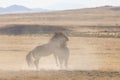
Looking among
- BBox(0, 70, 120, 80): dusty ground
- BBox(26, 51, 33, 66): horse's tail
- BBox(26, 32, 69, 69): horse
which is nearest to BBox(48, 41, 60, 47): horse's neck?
BBox(26, 32, 69, 69): horse

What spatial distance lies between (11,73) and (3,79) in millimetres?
1608

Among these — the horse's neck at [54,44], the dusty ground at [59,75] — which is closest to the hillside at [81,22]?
the horse's neck at [54,44]

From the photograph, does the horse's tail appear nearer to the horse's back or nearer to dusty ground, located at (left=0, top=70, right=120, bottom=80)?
the horse's back

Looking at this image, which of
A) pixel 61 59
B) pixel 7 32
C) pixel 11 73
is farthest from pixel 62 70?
pixel 7 32

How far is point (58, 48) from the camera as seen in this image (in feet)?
58.0

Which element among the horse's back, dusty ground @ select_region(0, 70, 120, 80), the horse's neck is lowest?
dusty ground @ select_region(0, 70, 120, 80)

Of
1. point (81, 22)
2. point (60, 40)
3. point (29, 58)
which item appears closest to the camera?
point (29, 58)

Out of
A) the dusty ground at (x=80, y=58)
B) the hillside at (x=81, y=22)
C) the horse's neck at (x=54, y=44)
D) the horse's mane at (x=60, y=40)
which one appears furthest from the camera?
the hillside at (x=81, y=22)

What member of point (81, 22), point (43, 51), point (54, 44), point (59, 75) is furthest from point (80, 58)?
point (81, 22)

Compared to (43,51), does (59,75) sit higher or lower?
lower

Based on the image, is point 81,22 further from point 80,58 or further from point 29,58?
point 29,58

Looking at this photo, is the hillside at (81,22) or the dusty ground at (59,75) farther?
the hillside at (81,22)

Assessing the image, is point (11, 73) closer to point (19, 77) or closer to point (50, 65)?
point (19, 77)

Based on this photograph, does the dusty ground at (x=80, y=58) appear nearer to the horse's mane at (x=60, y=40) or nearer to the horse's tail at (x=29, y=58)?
the horse's tail at (x=29, y=58)
